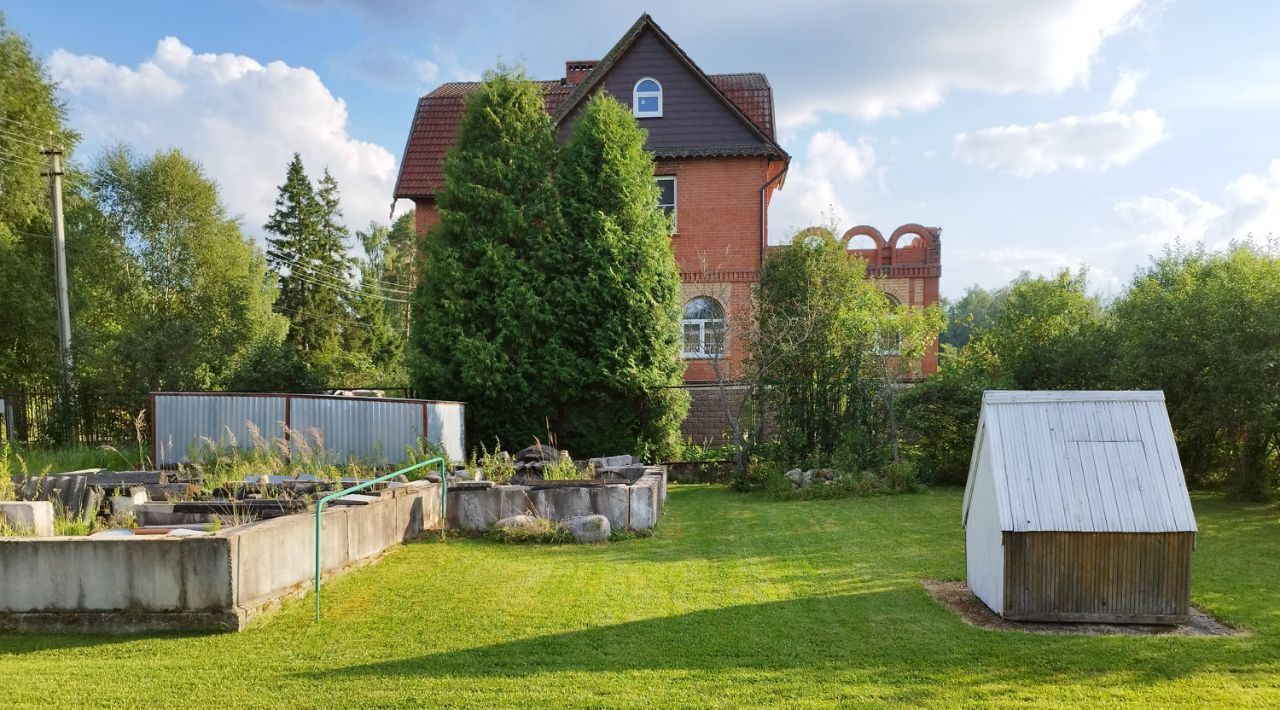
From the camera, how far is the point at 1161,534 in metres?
6.27

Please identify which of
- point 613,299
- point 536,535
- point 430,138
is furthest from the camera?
point 430,138

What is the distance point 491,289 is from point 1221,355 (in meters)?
13.6

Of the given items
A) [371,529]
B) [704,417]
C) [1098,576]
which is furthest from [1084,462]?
[704,417]

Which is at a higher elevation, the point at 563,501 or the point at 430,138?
the point at 430,138

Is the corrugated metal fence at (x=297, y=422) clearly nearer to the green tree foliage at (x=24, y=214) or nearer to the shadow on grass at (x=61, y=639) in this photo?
the shadow on grass at (x=61, y=639)

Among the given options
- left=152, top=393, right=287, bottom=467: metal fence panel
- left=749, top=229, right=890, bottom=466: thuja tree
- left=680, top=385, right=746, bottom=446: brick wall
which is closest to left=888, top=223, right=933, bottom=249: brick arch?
left=680, top=385, right=746, bottom=446: brick wall

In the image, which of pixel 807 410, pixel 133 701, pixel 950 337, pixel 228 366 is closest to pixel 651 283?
pixel 807 410

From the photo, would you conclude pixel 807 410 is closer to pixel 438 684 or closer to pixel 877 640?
pixel 877 640

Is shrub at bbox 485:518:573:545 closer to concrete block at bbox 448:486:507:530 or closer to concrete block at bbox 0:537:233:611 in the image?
concrete block at bbox 448:486:507:530

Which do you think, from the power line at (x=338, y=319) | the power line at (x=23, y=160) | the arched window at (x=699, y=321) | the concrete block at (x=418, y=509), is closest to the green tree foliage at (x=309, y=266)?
the power line at (x=338, y=319)

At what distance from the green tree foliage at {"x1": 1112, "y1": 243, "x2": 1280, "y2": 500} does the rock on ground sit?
31.7 feet

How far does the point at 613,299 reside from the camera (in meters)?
17.3

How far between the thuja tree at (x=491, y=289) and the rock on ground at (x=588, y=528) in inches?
268

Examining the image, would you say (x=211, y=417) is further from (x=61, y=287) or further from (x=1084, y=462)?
(x=1084, y=462)
